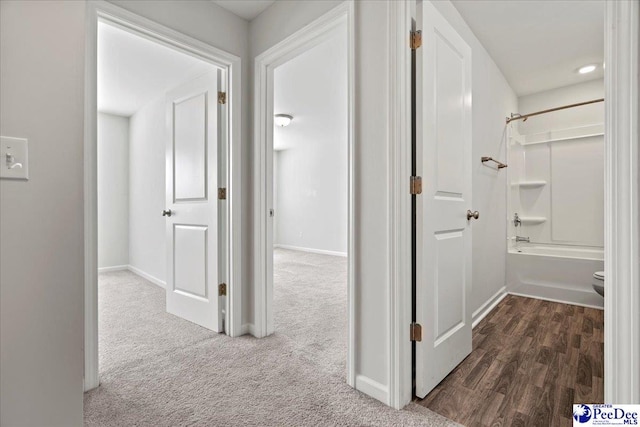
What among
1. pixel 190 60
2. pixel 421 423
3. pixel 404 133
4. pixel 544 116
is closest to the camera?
pixel 421 423

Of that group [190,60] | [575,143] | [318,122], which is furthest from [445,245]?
[318,122]

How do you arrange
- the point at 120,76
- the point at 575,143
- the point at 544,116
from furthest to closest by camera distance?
1. the point at 544,116
2. the point at 575,143
3. the point at 120,76

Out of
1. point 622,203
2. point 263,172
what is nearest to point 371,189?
point 622,203

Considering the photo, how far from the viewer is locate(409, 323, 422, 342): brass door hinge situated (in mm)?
1546

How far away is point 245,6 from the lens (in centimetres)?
222

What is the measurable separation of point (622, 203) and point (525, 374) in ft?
4.40

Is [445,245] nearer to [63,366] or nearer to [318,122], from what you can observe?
[63,366]

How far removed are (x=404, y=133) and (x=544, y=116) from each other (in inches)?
151

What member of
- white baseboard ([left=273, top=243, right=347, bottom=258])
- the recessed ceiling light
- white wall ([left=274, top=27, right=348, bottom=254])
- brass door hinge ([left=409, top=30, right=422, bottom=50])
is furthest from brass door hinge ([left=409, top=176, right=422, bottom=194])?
white baseboard ([left=273, top=243, right=347, bottom=258])

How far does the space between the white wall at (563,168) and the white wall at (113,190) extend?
5.73 meters

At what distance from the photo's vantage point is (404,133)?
4.87 feet

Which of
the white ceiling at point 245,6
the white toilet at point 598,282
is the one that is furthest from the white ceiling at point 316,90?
the white toilet at point 598,282

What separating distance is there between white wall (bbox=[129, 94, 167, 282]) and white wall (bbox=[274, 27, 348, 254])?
171 cm

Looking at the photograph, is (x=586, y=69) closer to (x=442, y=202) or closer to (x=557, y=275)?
(x=557, y=275)
